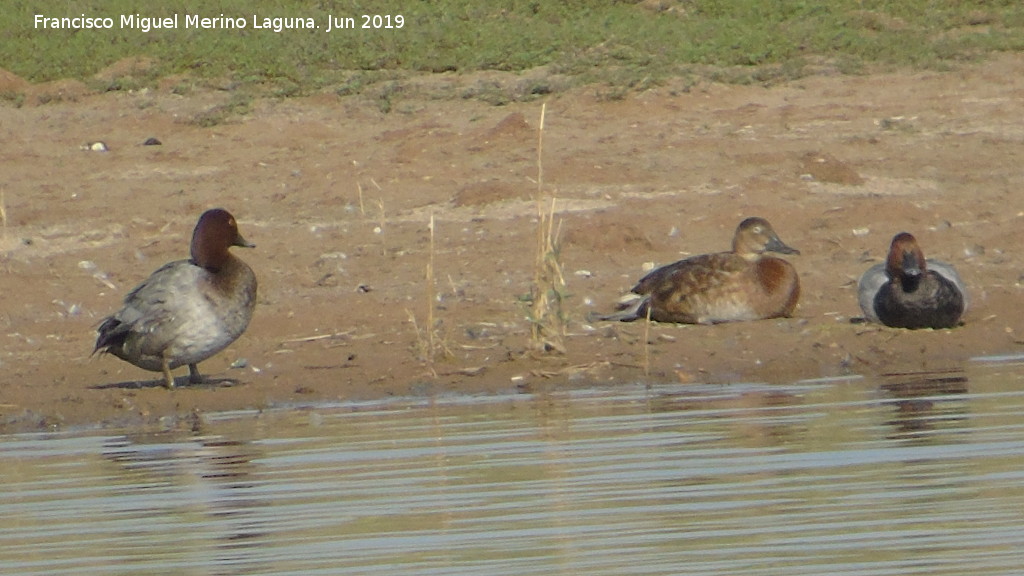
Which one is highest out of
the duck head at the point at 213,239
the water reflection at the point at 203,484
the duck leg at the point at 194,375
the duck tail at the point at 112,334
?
the duck head at the point at 213,239

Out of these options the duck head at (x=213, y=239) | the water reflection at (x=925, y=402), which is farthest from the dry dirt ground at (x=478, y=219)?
the duck head at (x=213, y=239)

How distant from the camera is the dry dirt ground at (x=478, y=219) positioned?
34.7 feet

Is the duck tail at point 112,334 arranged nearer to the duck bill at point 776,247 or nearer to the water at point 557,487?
the water at point 557,487

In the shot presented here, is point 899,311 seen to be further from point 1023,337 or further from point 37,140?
point 37,140

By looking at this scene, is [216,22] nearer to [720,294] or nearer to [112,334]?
[720,294]

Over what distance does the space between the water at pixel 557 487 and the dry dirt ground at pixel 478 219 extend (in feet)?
3.00

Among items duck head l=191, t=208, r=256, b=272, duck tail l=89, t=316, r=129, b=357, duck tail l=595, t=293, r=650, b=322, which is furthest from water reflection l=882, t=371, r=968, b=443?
duck tail l=89, t=316, r=129, b=357

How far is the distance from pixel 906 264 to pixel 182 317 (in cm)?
380

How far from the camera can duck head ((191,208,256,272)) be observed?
34.4 feet

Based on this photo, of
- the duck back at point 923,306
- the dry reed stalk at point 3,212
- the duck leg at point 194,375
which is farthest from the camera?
the dry reed stalk at point 3,212

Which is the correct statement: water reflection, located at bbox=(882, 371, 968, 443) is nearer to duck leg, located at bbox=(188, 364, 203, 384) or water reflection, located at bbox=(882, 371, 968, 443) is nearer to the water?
the water

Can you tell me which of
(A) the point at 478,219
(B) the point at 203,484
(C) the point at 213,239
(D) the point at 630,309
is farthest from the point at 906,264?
(B) the point at 203,484

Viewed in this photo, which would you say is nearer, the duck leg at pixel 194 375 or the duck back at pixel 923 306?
the duck leg at pixel 194 375

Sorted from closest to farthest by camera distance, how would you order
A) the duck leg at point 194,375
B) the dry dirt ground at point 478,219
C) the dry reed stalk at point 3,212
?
the duck leg at point 194,375, the dry dirt ground at point 478,219, the dry reed stalk at point 3,212
